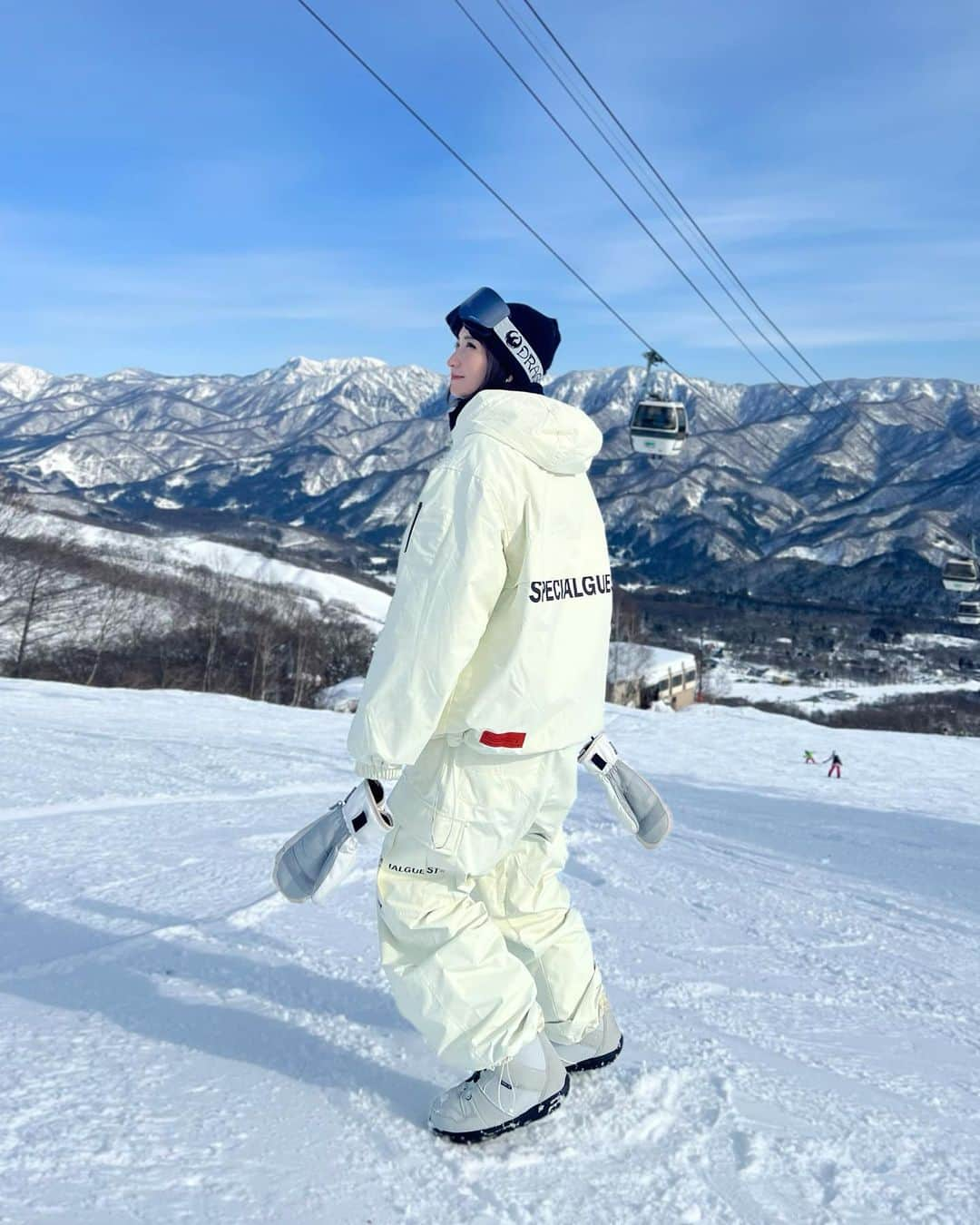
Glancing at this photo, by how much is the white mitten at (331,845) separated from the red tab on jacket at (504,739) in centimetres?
25

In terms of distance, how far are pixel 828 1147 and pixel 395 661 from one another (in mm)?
1484

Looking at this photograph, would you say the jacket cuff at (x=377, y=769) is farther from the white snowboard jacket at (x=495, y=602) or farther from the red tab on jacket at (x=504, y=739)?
the red tab on jacket at (x=504, y=739)

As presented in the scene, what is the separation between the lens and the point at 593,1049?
2473mm

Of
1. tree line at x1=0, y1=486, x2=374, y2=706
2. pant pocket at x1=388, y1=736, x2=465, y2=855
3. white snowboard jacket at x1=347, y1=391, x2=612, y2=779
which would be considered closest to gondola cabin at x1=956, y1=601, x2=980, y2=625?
tree line at x1=0, y1=486, x2=374, y2=706

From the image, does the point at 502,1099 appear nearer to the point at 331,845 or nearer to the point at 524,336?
the point at 331,845

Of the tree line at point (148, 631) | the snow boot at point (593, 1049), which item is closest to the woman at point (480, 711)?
the snow boot at point (593, 1049)

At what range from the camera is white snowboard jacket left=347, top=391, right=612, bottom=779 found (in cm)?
199

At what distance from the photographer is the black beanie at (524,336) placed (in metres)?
2.43

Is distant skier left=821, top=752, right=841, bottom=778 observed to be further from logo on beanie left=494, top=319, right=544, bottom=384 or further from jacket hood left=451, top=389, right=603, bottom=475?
jacket hood left=451, top=389, right=603, bottom=475

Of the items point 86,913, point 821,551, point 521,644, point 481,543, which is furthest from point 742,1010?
point 821,551

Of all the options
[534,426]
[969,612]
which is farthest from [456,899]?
[969,612]

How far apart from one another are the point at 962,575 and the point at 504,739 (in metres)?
25.7

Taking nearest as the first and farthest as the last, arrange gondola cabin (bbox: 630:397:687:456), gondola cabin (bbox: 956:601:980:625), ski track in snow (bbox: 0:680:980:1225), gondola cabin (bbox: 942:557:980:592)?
ski track in snow (bbox: 0:680:980:1225) → gondola cabin (bbox: 630:397:687:456) → gondola cabin (bbox: 942:557:980:592) → gondola cabin (bbox: 956:601:980:625)

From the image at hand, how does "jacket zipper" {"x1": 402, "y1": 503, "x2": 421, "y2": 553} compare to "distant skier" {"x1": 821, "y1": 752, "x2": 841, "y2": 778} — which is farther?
"distant skier" {"x1": 821, "y1": 752, "x2": 841, "y2": 778}
